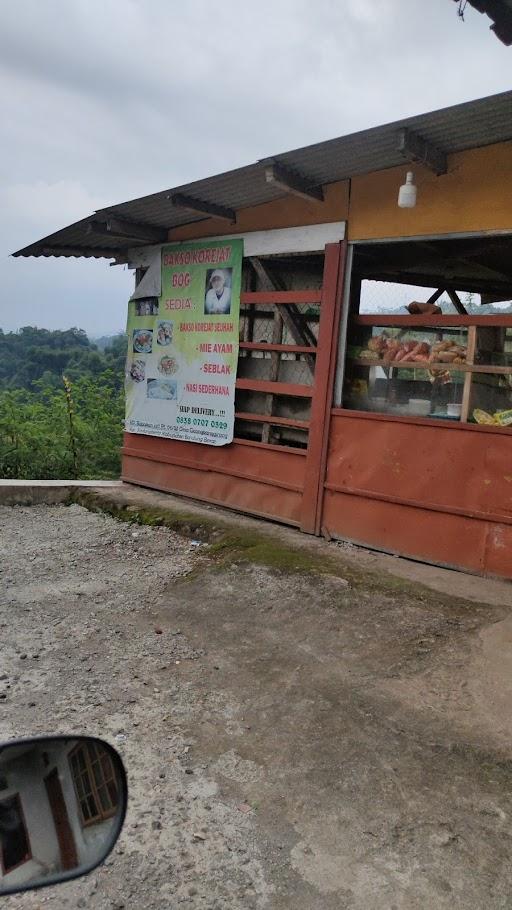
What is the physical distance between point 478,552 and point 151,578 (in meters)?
2.51

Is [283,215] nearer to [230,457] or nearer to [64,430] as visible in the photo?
[230,457]

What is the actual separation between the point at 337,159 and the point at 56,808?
16.8ft

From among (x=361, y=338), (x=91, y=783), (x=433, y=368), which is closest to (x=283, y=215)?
(x=361, y=338)

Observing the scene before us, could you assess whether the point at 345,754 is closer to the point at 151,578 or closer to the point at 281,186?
the point at 151,578

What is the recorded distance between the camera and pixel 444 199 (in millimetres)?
5109

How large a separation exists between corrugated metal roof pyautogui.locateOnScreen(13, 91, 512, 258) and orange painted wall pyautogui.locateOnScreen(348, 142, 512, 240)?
10cm

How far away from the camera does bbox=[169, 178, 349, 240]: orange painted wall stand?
19.5 ft

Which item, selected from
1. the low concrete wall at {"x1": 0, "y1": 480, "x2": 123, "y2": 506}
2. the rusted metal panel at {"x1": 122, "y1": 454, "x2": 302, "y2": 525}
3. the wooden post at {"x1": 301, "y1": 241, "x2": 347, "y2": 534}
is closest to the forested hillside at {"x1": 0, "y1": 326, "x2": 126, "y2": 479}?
the low concrete wall at {"x1": 0, "y1": 480, "x2": 123, "y2": 506}

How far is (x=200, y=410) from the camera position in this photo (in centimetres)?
757

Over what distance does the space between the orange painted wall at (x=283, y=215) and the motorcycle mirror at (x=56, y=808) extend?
532cm

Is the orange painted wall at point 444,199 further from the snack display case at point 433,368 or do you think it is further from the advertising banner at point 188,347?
the advertising banner at point 188,347

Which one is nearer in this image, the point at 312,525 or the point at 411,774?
the point at 411,774

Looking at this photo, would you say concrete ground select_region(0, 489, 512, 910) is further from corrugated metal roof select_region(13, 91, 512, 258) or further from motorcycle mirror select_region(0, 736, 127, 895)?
corrugated metal roof select_region(13, 91, 512, 258)

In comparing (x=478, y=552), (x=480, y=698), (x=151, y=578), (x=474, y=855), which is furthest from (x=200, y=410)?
(x=474, y=855)
